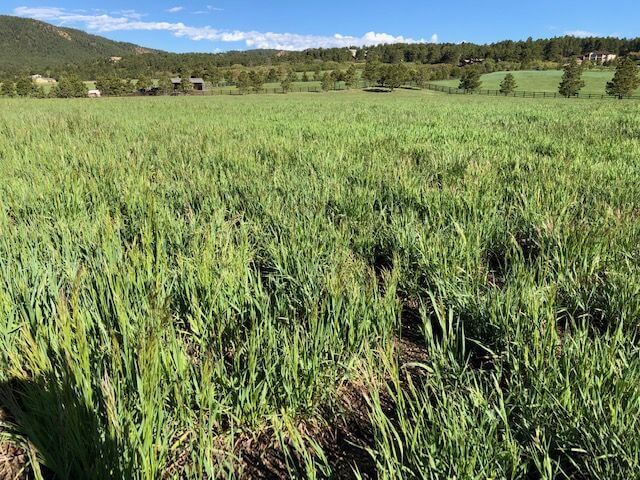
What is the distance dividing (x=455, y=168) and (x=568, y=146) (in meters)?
3.41

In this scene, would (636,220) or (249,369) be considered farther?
(636,220)

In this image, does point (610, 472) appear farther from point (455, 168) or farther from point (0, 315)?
point (455, 168)

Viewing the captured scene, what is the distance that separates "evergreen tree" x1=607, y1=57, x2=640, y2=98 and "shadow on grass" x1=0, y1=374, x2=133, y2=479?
238 feet

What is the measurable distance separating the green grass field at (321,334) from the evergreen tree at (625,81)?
220ft

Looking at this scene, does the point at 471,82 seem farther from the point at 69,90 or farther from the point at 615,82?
the point at 69,90

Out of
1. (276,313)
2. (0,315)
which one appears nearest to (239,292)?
(276,313)

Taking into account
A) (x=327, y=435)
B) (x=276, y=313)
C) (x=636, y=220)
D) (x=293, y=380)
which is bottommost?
(x=327, y=435)

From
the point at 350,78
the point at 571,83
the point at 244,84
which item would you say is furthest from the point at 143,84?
the point at 571,83

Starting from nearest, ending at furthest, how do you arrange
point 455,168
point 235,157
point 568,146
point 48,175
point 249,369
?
1. point 249,369
2. point 48,175
3. point 455,168
4. point 235,157
5. point 568,146

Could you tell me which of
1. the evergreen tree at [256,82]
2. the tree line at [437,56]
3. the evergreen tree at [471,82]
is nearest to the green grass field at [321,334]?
the evergreen tree at [471,82]

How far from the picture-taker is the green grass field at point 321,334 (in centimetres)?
131

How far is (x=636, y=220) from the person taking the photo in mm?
3199

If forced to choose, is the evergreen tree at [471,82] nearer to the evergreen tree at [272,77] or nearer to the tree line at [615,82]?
the tree line at [615,82]

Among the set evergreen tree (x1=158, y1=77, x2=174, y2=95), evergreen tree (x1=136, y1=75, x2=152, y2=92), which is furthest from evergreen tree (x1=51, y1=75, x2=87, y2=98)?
evergreen tree (x1=136, y1=75, x2=152, y2=92)
